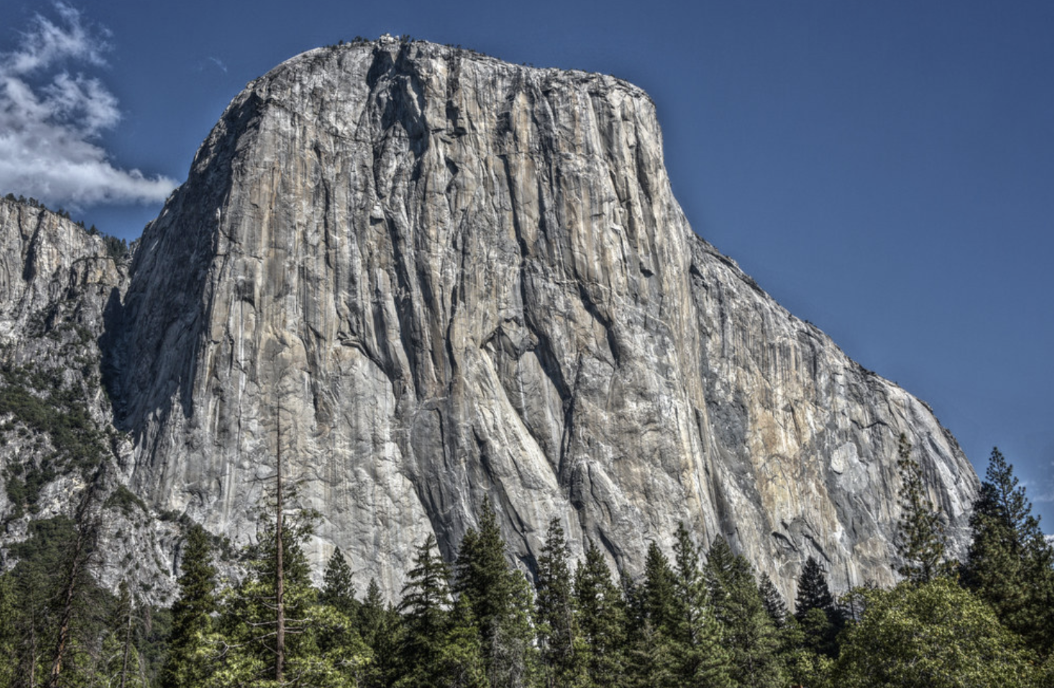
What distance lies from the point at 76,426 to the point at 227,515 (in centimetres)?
3050

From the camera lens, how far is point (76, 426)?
114 m

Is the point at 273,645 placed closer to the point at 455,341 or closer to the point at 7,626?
the point at 7,626

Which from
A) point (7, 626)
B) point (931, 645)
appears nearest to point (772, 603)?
point (931, 645)

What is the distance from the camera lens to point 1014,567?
1710 inches

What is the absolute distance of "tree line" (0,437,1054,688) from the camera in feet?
80.8

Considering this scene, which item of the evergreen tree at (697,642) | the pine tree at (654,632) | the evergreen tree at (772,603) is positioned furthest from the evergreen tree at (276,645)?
the evergreen tree at (772,603)

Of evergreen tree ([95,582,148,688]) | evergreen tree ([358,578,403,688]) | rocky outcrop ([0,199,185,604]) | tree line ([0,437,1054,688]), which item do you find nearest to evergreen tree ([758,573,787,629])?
tree line ([0,437,1054,688])

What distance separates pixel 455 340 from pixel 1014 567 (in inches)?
2614

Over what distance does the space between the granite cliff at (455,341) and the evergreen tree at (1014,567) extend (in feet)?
151

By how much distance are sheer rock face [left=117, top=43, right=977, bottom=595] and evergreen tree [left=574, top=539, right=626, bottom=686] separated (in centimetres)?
4208

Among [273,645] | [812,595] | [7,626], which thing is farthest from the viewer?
[812,595]

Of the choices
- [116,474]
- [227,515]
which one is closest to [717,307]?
[227,515]

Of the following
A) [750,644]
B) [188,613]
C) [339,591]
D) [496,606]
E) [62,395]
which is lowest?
[750,644]

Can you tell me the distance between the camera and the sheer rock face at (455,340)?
321 ft
